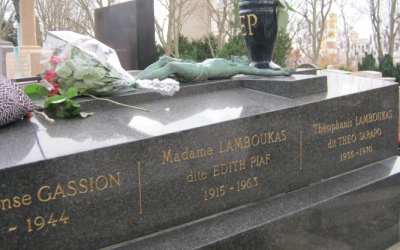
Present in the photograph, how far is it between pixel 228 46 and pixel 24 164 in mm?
11451

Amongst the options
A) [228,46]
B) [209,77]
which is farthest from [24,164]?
[228,46]

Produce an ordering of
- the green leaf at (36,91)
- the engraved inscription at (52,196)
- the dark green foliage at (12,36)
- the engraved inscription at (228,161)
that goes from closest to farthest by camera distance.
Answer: the engraved inscription at (52,196) < the engraved inscription at (228,161) < the green leaf at (36,91) < the dark green foliage at (12,36)

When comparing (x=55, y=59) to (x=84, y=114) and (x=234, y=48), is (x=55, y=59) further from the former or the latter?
(x=234, y=48)

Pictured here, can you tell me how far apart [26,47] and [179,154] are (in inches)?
437

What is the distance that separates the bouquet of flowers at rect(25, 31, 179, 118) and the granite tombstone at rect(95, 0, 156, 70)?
19.3ft

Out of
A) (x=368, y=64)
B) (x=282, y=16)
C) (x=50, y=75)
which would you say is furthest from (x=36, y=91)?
(x=368, y=64)

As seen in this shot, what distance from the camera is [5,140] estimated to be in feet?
8.77

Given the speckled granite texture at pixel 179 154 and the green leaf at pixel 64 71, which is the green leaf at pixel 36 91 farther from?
the speckled granite texture at pixel 179 154

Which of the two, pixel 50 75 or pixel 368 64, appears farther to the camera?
pixel 368 64

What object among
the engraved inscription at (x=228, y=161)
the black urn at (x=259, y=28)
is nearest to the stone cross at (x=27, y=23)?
the black urn at (x=259, y=28)

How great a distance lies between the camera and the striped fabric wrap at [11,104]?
279cm

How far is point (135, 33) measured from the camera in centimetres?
960

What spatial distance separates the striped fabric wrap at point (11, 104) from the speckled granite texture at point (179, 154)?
0.08m

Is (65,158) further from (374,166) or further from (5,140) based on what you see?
(374,166)
